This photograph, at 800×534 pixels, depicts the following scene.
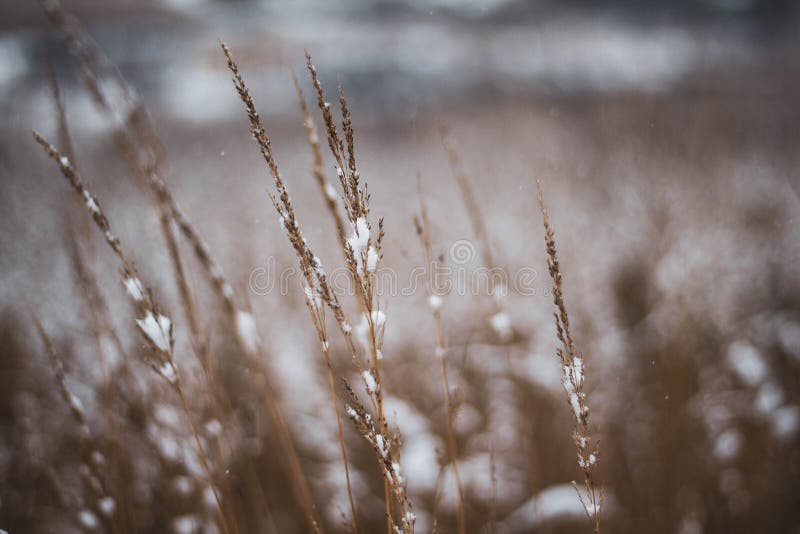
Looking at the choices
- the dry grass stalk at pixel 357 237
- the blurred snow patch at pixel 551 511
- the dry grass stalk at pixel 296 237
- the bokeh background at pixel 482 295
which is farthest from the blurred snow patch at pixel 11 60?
the blurred snow patch at pixel 551 511

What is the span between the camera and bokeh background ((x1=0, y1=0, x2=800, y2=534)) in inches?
63.2

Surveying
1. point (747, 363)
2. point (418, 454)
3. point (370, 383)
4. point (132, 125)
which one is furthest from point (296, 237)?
point (747, 363)

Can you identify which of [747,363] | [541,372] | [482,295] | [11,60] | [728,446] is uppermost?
[11,60]

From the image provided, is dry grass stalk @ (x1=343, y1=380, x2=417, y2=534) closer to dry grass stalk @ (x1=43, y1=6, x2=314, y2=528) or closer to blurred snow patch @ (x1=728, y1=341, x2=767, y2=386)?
dry grass stalk @ (x1=43, y1=6, x2=314, y2=528)

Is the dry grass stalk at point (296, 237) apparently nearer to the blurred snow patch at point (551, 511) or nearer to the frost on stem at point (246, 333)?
the frost on stem at point (246, 333)

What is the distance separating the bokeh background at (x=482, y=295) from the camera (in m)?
1.60

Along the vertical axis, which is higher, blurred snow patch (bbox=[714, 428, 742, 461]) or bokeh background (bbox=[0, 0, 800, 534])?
bokeh background (bbox=[0, 0, 800, 534])

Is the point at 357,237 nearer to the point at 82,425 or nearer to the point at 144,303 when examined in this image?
the point at 144,303

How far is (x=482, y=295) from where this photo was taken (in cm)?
231

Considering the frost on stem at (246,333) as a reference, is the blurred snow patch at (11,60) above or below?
above

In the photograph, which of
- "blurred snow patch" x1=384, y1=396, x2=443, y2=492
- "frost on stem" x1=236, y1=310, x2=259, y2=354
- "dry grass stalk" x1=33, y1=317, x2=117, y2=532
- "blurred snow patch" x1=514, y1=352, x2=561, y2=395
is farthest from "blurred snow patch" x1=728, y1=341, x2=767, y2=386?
"dry grass stalk" x1=33, y1=317, x2=117, y2=532

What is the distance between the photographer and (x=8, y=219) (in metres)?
3.56

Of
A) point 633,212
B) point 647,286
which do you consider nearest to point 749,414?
point 647,286

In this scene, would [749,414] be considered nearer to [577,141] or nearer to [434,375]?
[434,375]
